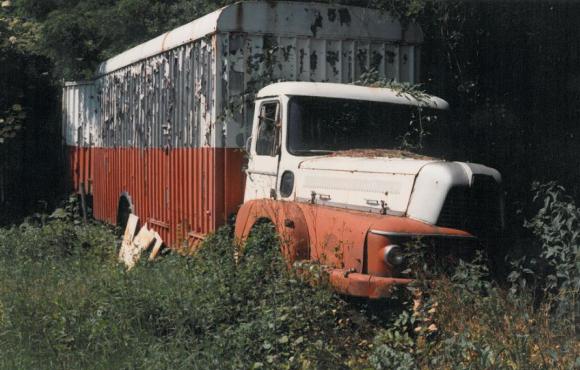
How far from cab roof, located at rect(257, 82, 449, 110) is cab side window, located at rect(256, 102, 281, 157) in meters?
0.13

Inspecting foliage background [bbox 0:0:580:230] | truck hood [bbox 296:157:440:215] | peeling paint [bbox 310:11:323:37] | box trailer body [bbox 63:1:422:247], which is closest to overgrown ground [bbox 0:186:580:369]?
truck hood [bbox 296:157:440:215]

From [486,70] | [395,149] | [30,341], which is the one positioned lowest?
[30,341]

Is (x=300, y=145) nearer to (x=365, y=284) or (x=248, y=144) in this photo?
(x=248, y=144)

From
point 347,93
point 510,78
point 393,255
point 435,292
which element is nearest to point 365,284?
point 393,255

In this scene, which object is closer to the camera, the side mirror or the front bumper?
the front bumper

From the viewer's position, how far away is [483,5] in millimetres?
11727

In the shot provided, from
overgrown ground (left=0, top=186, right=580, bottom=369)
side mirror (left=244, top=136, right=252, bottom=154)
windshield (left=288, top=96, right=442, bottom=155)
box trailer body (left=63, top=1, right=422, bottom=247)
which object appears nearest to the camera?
overgrown ground (left=0, top=186, right=580, bottom=369)

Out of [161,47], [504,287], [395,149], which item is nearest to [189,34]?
[161,47]

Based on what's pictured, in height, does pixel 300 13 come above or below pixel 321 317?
above

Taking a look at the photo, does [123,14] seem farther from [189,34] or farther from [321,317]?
[321,317]

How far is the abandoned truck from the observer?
6.84 m

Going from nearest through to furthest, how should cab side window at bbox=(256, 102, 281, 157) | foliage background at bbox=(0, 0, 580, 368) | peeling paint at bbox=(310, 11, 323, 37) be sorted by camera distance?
foliage background at bbox=(0, 0, 580, 368), cab side window at bbox=(256, 102, 281, 157), peeling paint at bbox=(310, 11, 323, 37)

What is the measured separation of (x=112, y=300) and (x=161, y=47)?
4.67 m

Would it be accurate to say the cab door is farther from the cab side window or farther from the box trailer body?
the box trailer body
